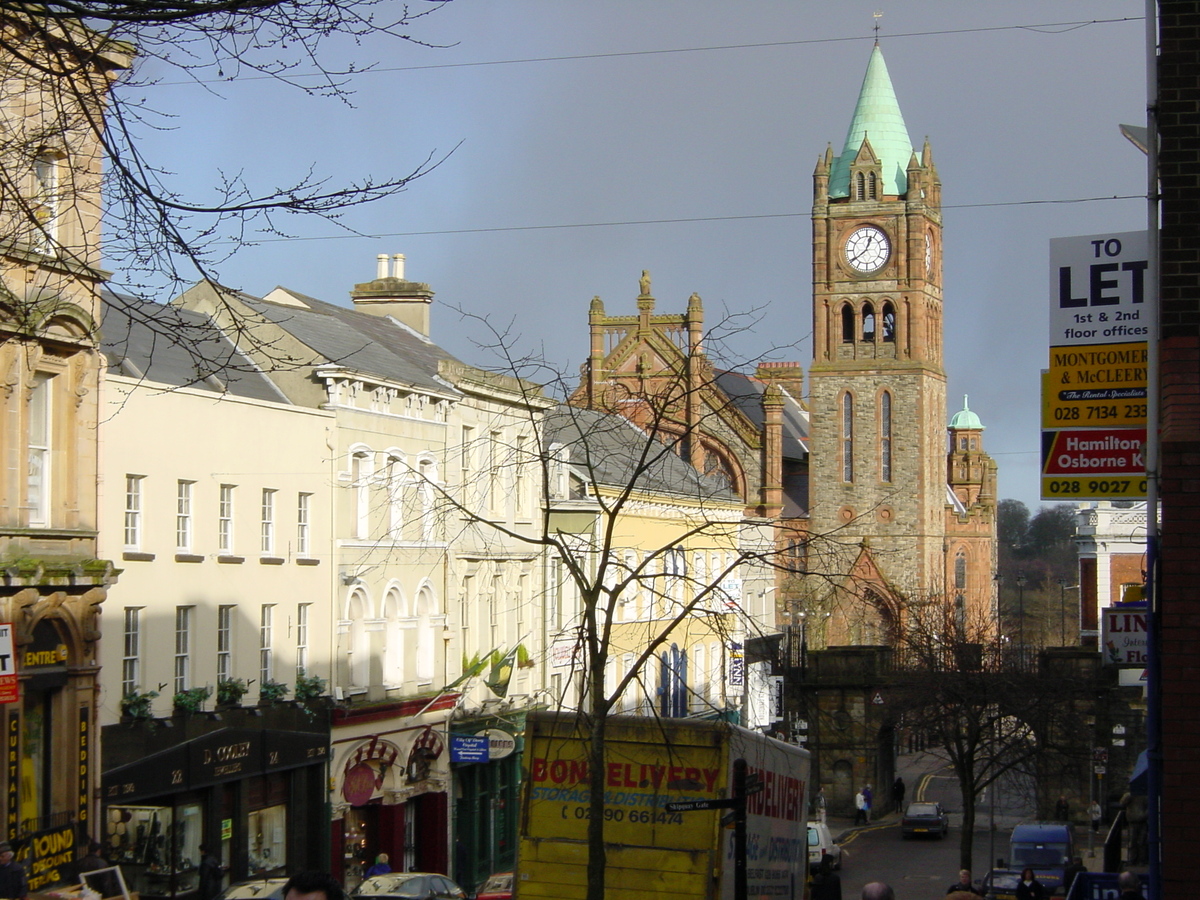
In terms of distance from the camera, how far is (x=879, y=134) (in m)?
81.0

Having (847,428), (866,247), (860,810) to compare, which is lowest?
(860,810)

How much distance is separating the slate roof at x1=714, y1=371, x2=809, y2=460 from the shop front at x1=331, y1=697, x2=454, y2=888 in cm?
4797

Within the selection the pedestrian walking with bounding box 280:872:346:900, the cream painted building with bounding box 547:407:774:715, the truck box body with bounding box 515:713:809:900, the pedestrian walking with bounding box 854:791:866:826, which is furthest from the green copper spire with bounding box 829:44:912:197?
the pedestrian walking with bounding box 280:872:346:900

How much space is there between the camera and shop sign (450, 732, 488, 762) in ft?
115

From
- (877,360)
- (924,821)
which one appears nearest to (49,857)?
(924,821)

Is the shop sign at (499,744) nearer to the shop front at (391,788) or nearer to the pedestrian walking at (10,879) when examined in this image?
the shop front at (391,788)

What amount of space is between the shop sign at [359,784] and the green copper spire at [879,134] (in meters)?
53.5

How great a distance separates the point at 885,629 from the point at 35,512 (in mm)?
54213

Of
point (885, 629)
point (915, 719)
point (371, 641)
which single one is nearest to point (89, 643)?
point (371, 641)

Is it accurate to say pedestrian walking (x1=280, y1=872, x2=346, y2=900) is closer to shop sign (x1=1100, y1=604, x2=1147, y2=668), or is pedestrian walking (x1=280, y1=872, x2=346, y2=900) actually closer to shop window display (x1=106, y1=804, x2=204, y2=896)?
shop sign (x1=1100, y1=604, x2=1147, y2=668)

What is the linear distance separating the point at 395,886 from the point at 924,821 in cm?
3082

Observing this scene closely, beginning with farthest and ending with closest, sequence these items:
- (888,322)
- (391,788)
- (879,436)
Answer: (888,322) < (879,436) < (391,788)

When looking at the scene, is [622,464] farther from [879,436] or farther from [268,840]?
[879,436]

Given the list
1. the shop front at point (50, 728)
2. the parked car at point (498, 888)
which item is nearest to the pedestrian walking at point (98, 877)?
the shop front at point (50, 728)
